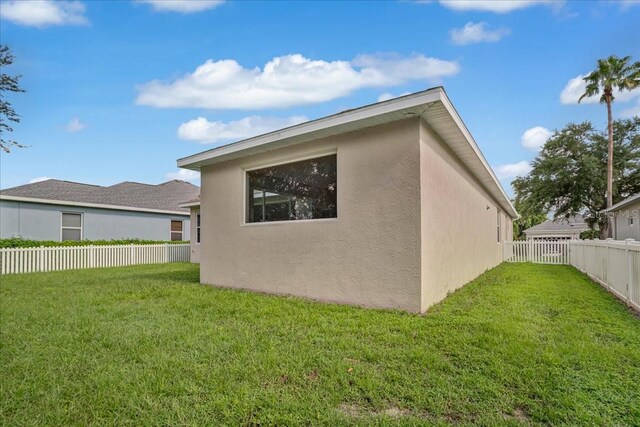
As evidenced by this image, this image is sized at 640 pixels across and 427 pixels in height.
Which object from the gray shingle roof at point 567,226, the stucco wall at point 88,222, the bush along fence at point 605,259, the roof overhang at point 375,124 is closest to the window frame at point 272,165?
the roof overhang at point 375,124

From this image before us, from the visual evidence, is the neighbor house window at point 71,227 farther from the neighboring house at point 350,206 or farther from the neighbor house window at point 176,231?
the neighboring house at point 350,206

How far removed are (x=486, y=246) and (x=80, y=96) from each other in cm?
1512

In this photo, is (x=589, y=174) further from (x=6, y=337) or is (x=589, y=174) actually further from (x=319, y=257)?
(x=6, y=337)

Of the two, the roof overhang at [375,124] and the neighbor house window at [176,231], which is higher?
the roof overhang at [375,124]

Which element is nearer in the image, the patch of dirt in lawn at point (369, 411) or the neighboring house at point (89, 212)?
the patch of dirt in lawn at point (369, 411)

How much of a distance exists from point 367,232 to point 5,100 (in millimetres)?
13642

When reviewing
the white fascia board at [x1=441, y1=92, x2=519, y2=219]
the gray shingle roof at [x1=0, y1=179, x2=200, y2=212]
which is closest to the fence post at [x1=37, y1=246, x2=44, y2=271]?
the gray shingle roof at [x1=0, y1=179, x2=200, y2=212]

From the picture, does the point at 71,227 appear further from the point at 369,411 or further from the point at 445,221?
the point at 369,411

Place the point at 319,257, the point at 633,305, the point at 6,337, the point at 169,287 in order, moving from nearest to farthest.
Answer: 1. the point at 6,337
2. the point at 633,305
3. the point at 319,257
4. the point at 169,287

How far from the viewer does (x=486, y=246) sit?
37.7 feet

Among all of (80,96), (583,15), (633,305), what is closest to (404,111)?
(633,305)

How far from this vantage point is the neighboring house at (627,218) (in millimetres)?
15492

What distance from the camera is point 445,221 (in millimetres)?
6141

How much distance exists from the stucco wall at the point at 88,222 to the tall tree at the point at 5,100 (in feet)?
9.65
